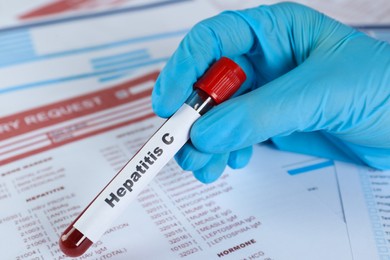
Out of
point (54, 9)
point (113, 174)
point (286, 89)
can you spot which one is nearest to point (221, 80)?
point (286, 89)

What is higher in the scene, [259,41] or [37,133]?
[259,41]

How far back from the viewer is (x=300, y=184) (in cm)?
63

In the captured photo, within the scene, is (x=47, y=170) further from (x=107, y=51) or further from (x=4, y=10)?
(x=4, y=10)

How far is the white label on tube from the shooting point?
50cm

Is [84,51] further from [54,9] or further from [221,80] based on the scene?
[221,80]

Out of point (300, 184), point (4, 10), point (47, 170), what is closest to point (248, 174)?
point (300, 184)

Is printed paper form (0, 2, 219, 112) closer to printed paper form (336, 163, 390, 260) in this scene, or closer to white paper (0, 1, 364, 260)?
white paper (0, 1, 364, 260)

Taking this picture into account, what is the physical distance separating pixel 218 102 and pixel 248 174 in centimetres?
13

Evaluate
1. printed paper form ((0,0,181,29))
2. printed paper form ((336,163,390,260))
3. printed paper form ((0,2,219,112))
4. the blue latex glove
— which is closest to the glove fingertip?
the blue latex glove

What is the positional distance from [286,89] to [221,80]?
0.07m

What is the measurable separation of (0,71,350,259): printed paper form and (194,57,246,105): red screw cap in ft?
0.41

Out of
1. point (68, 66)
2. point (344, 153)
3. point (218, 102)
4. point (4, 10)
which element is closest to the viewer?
point (218, 102)

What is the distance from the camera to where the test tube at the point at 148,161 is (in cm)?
50

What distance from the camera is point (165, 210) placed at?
0.60 m
